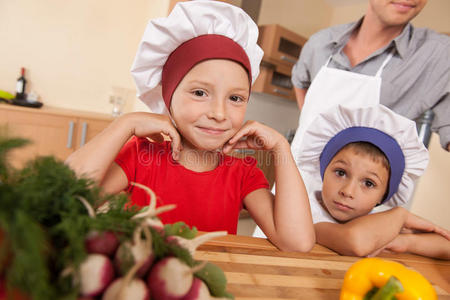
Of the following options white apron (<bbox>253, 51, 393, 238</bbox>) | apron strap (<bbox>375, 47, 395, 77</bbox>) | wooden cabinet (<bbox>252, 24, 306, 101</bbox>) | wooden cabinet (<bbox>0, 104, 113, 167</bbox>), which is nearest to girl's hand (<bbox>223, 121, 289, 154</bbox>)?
white apron (<bbox>253, 51, 393, 238</bbox>)

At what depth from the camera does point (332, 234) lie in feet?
2.88

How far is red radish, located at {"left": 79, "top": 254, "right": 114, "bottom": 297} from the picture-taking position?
30 cm

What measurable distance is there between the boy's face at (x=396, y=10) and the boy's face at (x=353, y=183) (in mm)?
654

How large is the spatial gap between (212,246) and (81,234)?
1.27 feet

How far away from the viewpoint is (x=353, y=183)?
955mm

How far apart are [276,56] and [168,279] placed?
2.98 meters

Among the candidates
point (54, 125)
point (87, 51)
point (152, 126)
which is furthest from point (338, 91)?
point (87, 51)

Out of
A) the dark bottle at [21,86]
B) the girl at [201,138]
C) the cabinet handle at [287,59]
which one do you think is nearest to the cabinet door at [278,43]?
the cabinet handle at [287,59]

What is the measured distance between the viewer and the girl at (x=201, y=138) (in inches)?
31.4

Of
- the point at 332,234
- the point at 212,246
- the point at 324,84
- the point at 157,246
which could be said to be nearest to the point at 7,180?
the point at 157,246

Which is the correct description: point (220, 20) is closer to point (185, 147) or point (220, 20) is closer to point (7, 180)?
point (185, 147)

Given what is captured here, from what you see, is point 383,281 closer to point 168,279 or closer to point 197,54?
point 168,279

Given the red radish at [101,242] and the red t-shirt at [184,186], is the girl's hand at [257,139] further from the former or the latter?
the red radish at [101,242]

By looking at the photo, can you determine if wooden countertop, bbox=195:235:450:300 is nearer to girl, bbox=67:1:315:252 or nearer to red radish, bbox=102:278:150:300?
girl, bbox=67:1:315:252
